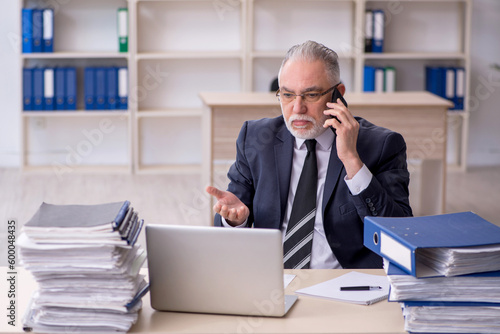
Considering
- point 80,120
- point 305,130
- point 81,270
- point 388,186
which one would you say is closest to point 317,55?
point 305,130

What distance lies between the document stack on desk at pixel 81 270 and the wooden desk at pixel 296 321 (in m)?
0.06

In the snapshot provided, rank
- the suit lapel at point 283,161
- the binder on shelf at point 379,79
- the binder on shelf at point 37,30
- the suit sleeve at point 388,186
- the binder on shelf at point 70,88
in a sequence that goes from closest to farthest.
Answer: the suit sleeve at point 388,186 → the suit lapel at point 283,161 → the binder on shelf at point 37,30 → the binder on shelf at point 70,88 → the binder on shelf at point 379,79

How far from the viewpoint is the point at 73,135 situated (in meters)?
6.00

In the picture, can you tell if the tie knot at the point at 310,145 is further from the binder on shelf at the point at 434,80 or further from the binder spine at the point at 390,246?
the binder on shelf at the point at 434,80

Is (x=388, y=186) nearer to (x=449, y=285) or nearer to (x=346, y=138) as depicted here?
(x=346, y=138)

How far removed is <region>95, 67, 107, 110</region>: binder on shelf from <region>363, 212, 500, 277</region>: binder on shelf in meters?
4.41

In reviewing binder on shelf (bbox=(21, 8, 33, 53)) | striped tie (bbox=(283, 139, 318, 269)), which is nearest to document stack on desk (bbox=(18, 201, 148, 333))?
striped tie (bbox=(283, 139, 318, 269))

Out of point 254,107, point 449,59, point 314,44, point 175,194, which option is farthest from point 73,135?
point 314,44

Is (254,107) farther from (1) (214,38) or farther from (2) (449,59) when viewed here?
(2) (449,59)

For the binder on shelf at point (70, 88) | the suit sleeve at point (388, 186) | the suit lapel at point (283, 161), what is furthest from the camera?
the binder on shelf at point (70, 88)

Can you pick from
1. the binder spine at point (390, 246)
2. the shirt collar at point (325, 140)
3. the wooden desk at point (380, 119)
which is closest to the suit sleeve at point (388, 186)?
the shirt collar at point (325, 140)

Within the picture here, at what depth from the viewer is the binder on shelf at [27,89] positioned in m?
5.57

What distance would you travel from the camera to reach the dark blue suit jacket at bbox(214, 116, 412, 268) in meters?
2.06

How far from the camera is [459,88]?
5977 mm
